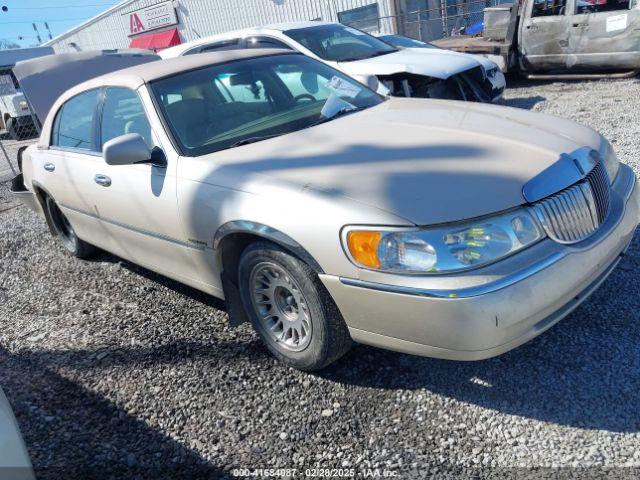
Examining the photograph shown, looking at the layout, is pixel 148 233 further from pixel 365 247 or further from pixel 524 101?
pixel 524 101

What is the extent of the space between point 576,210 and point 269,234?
1469 mm

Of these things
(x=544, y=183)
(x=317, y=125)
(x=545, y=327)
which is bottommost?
(x=545, y=327)

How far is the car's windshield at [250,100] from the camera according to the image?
3424mm

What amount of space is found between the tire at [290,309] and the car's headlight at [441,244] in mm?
381

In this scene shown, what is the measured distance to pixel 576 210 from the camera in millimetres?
2633

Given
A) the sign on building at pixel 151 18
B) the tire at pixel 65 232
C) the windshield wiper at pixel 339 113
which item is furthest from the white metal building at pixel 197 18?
the windshield wiper at pixel 339 113

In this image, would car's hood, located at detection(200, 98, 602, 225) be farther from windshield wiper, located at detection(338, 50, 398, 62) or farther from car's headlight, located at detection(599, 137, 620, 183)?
windshield wiper, located at detection(338, 50, 398, 62)

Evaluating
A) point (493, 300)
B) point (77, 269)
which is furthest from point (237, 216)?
point (77, 269)

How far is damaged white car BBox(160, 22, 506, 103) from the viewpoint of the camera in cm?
765

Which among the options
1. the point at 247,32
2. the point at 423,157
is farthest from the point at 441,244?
the point at 247,32

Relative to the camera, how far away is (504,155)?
108 inches

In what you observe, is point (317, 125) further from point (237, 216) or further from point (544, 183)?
point (544, 183)

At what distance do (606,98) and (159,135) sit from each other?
7.50 metres

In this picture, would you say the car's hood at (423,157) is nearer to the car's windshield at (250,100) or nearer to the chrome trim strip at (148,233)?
the car's windshield at (250,100)
